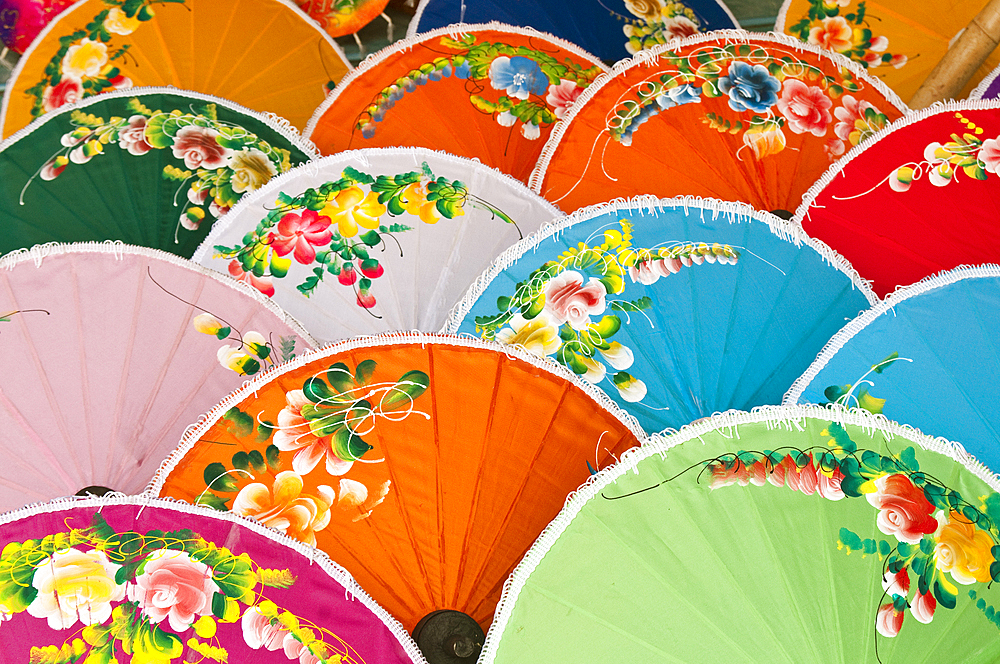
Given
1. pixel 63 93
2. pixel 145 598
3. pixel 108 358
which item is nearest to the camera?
pixel 145 598

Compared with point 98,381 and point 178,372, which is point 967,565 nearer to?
point 178,372

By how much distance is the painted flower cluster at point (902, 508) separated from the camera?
105 centimetres

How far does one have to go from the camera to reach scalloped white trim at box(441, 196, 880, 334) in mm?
1417

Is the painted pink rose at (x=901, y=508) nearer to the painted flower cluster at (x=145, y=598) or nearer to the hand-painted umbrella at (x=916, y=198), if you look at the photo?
the hand-painted umbrella at (x=916, y=198)

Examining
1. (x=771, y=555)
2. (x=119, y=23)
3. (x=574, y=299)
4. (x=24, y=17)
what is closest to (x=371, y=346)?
(x=574, y=299)

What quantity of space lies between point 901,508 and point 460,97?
4.41ft

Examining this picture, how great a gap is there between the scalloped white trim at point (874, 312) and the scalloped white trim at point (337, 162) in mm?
599

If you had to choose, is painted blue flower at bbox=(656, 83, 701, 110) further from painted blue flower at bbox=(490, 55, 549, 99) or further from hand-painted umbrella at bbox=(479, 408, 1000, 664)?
hand-painted umbrella at bbox=(479, 408, 1000, 664)

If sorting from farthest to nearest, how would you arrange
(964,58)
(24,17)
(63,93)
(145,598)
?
(24,17) < (63,93) < (964,58) < (145,598)

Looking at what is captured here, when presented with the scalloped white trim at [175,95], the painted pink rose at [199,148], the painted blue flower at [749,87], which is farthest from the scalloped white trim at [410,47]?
the painted blue flower at [749,87]

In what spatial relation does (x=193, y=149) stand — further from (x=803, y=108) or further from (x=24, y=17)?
(x=803, y=108)

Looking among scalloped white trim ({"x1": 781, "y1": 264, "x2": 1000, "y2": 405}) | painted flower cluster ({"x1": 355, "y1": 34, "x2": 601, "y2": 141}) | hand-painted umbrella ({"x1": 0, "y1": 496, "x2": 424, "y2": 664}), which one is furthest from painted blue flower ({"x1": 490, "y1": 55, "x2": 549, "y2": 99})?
hand-painted umbrella ({"x1": 0, "y1": 496, "x2": 424, "y2": 664})

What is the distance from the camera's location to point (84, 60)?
211 centimetres

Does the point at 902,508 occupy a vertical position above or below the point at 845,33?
below
